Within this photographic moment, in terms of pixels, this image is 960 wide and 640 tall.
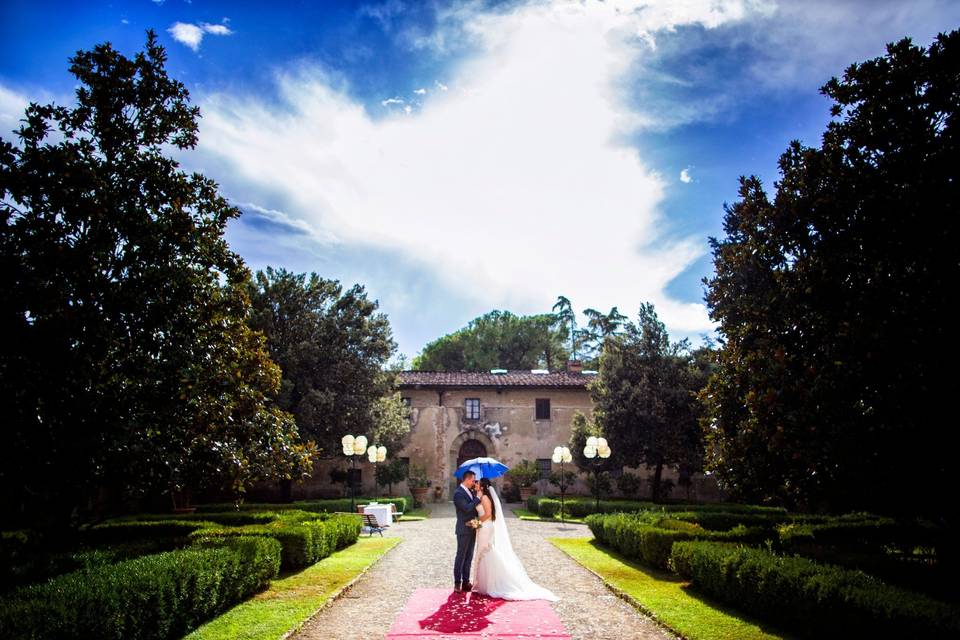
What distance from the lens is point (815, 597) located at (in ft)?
21.0

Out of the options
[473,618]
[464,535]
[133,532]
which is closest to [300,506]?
[133,532]

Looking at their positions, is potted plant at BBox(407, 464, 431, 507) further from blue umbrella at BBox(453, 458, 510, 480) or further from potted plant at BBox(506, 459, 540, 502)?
blue umbrella at BBox(453, 458, 510, 480)

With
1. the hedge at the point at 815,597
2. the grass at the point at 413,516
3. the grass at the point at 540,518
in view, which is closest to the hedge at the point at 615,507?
the grass at the point at 540,518

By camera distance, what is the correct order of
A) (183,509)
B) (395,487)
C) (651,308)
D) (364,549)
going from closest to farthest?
(364,549)
(183,509)
(651,308)
(395,487)

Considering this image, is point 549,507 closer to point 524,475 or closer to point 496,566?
point 524,475

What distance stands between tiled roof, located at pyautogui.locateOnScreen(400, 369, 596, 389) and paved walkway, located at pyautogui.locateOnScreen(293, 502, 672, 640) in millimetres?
17074

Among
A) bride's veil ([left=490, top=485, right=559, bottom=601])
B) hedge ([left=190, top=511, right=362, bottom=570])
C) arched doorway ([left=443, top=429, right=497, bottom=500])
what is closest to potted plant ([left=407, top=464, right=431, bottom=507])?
arched doorway ([left=443, top=429, right=497, bottom=500])

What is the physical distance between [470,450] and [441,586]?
953 inches

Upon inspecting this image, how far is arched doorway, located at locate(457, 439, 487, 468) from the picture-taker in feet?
110

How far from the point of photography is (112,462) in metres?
8.62

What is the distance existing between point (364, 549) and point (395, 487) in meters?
18.2

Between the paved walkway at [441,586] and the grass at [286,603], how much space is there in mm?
229

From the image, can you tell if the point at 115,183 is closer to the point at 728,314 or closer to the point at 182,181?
the point at 182,181

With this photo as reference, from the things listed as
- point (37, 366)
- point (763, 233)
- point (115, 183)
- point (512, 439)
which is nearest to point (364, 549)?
point (37, 366)
